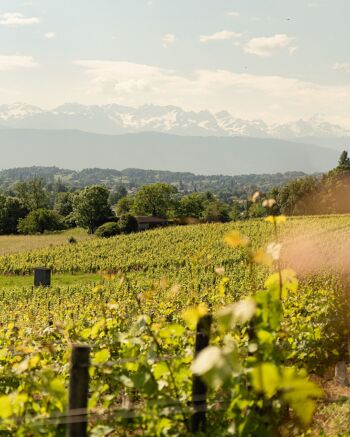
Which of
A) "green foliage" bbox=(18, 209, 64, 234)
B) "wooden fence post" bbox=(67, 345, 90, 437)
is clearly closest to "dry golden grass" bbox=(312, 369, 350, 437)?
"wooden fence post" bbox=(67, 345, 90, 437)

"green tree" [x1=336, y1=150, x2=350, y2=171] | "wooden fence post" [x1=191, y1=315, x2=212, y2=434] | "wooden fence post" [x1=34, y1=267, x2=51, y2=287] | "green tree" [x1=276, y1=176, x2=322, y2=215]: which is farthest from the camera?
"green tree" [x1=336, y1=150, x2=350, y2=171]

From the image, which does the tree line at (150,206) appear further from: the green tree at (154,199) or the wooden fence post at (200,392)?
the wooden fence post at (200,392)

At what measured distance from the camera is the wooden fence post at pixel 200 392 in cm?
358

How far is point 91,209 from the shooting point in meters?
80.4

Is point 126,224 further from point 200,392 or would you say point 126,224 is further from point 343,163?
point 200,392

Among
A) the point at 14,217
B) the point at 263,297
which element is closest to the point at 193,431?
the point at 263,297

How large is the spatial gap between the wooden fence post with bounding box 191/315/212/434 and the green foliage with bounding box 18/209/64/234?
8344cm

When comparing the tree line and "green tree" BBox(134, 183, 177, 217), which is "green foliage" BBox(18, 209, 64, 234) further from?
"green tree" BBox(134, 183, 177, 217)

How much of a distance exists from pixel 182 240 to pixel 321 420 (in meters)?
42.6

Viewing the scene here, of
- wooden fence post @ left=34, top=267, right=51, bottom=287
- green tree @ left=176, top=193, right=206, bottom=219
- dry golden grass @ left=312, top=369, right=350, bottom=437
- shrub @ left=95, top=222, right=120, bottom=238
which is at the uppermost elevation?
green tree @ left=176, top=193, right=206, bottom=219

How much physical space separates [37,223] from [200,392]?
84.1m

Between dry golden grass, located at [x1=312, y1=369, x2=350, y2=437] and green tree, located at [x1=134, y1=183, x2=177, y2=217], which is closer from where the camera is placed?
dry golden grass, located at [x1=312, y1=369, x2=350, y2=437]

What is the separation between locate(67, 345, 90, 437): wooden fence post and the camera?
3.07 metres

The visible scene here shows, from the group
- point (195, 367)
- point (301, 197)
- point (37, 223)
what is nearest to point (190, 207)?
point (301, 197)
